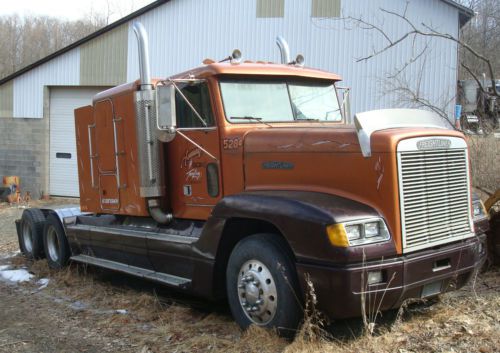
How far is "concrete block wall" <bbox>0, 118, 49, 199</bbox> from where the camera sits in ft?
56.3

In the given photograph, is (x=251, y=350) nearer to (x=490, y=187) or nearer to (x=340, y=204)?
(x=340, y=204)

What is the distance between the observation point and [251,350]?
4.34m

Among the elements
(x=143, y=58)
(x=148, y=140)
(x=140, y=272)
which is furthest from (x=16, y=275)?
(x=143, y=58)

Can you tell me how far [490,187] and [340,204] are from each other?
5.63 metres

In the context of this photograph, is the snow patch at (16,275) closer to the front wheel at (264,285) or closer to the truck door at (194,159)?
the truck door at (194,159)

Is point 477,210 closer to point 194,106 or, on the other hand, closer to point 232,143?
point 232,143

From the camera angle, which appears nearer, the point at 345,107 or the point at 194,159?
the point at 194,159

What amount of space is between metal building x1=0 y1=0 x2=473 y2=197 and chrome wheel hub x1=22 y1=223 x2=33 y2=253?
7.86m

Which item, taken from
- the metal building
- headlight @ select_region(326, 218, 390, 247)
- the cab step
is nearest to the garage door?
the metal building

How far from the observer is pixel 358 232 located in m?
4.09

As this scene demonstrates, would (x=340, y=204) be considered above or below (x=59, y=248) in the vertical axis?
above

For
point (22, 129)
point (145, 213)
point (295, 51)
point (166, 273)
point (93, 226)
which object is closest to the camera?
point (166, 273)

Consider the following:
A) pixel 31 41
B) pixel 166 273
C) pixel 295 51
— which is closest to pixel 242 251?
pixel 166 273

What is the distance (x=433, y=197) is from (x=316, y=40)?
1064 centimetres
